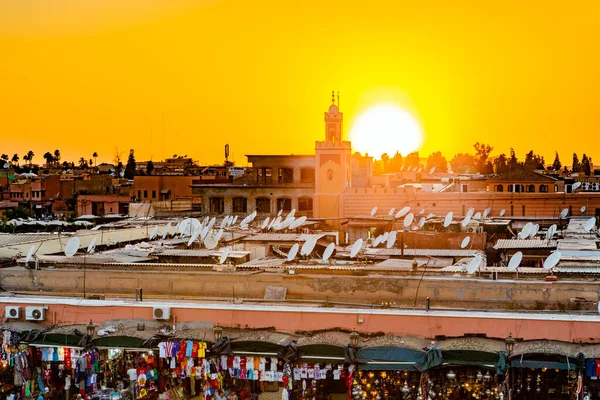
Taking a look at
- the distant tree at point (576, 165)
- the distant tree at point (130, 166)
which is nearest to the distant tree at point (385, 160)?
the distant tree at point (576, 165)

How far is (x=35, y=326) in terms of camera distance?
44.5 ft

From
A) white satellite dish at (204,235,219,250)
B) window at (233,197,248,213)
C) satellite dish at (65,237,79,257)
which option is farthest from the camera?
window at (233,197,248,213)

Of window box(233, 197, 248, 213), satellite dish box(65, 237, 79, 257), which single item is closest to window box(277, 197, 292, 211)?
window box(233, 197, 248, 213)

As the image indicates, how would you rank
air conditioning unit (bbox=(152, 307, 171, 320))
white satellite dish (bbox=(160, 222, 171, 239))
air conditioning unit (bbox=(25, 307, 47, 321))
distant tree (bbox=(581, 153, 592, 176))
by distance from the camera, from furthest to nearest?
distant tree (bbox=(581, 153, 592, 176)) < white satellite dish (bbox=(160, 222, 171, 239)) < air conditioning unit (bbox=(25, 307, 47, 321)) < air conditioning unit (bbox=(152, 307, 171, 320))

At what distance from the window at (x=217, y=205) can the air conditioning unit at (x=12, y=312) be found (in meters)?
24.9

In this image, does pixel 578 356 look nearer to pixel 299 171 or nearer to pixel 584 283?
pixel 584 283

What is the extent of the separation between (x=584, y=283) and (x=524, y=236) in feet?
20.5

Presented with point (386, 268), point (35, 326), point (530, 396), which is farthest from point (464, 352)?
point (35, 326)

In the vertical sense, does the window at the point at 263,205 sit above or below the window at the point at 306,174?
below

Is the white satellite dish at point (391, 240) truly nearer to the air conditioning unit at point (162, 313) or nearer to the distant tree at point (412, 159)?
the air conditioning unit at point (162, 313)

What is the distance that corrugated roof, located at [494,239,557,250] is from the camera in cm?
1766

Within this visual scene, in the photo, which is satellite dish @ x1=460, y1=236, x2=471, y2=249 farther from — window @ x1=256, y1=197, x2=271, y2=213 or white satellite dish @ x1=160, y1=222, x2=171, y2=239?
window @ x1=256, y1=197, x2=271, y2=213

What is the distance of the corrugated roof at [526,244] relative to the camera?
17.7 metres

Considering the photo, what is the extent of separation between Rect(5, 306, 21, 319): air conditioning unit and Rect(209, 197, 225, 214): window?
24.9m
